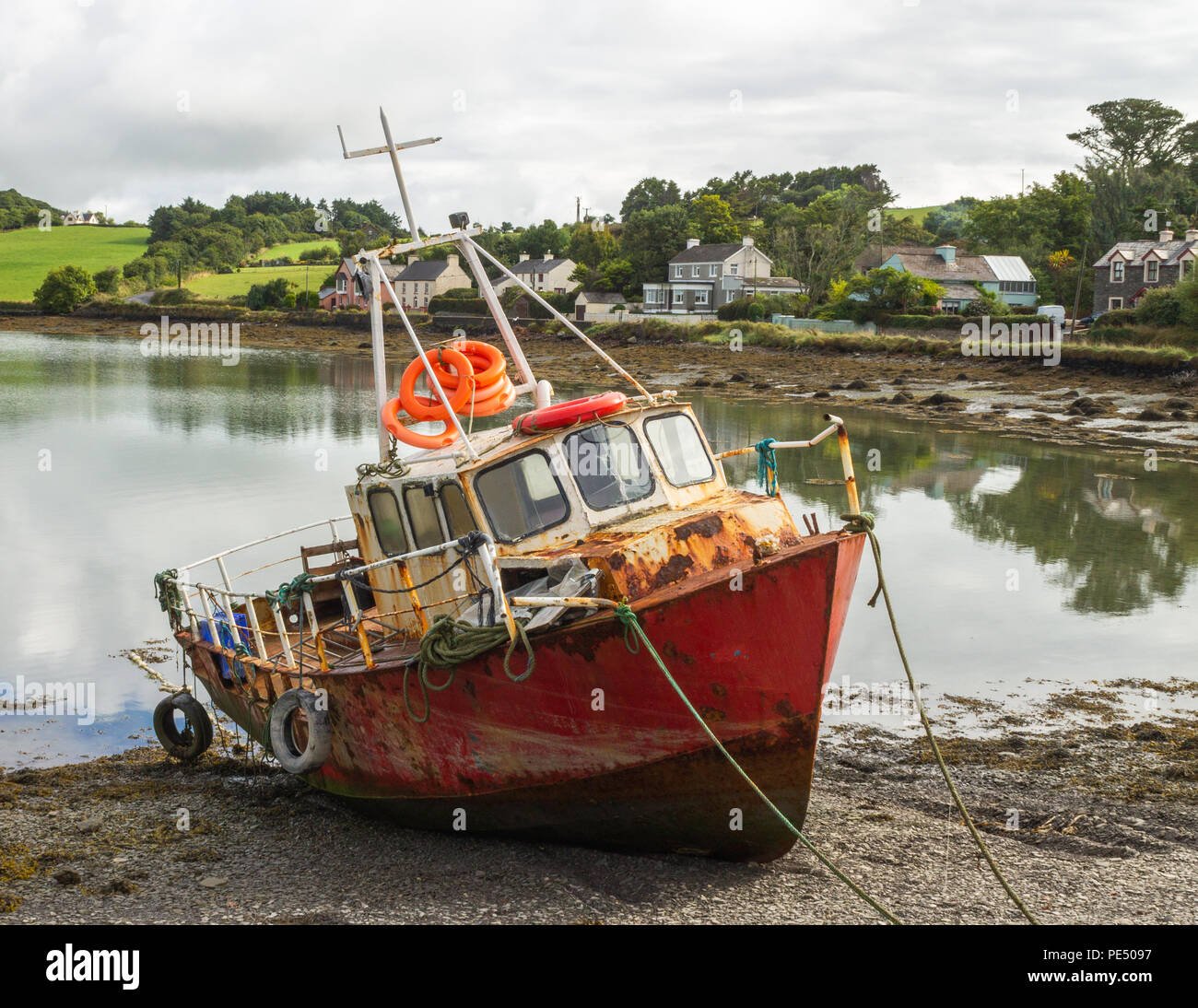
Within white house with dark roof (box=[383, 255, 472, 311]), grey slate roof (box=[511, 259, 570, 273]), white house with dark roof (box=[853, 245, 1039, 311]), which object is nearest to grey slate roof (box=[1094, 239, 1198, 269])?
white house with dark roof (box=[853, 245, 1039, 311])

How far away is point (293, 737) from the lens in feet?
34.2

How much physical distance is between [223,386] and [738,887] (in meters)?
49.7

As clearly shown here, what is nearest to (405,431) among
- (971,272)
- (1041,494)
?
(1041,494)

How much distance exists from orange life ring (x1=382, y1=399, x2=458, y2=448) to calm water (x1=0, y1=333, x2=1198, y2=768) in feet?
17.1

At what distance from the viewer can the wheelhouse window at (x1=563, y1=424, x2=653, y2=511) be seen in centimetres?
920

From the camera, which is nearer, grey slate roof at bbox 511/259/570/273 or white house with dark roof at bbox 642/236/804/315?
white house with dark roof at bbox 642/236/804/315

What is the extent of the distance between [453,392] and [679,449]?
222 cm

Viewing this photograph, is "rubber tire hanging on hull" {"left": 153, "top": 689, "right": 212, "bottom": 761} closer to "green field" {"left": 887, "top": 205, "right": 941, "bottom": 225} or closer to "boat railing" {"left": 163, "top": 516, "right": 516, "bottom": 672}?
"boat railing" {"left": 163, "top": 516, "right": 516, "bottom": 672}

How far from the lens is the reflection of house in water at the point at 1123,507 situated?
74.2 ft

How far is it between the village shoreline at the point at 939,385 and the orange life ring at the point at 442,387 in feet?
84.9

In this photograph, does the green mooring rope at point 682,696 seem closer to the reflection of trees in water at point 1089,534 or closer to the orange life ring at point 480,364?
the orange life ring at point 480,364

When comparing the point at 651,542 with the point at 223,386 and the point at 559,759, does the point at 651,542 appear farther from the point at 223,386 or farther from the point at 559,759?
the point at 223,386

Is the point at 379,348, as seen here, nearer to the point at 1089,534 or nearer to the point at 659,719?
the point at 659,719
